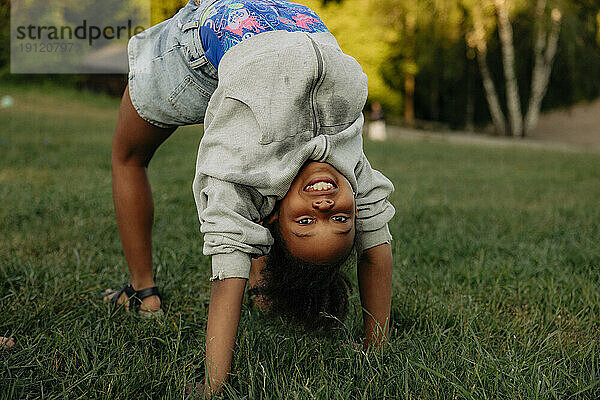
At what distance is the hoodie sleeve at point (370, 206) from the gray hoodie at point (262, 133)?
0.13 m

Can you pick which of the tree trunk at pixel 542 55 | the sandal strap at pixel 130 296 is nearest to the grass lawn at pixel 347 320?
the sandal strap at pixel 130 296

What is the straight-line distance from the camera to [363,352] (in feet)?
6.44

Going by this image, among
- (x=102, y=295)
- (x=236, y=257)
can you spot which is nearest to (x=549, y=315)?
(x=236, y=257)

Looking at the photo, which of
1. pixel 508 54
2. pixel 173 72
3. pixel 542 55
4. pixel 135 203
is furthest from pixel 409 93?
pixel 173 72

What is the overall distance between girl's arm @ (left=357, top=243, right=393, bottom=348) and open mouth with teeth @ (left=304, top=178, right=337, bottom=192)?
0.41 metres

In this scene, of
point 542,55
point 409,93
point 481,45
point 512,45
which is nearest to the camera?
point 481,45

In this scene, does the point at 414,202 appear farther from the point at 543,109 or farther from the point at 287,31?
the point at 543,109

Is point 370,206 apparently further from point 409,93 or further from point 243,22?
point 409,93

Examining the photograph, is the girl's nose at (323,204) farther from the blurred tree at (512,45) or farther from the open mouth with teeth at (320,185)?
the blurred tree at (512,45)

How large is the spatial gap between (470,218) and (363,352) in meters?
2.93

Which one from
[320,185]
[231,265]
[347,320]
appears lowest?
[347,320]

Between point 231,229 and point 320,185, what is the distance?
27 centimetres

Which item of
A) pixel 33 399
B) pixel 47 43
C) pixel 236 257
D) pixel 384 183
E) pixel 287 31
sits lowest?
pixel 33 399

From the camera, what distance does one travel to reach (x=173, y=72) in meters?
2.09
